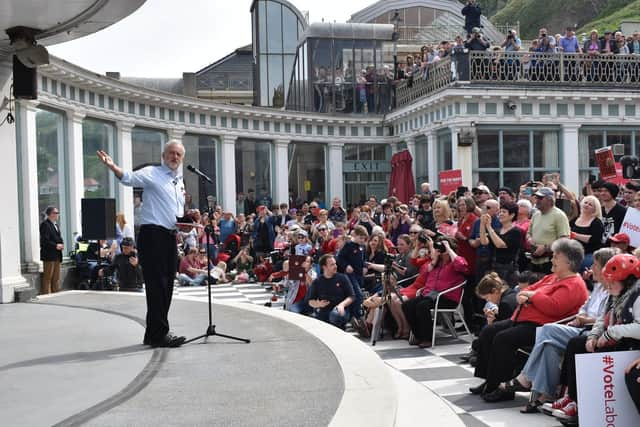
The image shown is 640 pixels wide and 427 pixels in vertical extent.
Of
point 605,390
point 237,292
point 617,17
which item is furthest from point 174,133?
point 617,17

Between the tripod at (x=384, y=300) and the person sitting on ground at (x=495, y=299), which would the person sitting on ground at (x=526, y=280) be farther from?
the tripod at (x=384, y=300)

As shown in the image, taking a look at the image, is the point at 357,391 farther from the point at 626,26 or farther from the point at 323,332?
the point at 626,26

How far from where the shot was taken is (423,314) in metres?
8.33

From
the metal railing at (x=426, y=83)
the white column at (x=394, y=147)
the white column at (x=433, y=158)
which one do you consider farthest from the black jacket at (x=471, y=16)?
the white column at (x=394, y=147)

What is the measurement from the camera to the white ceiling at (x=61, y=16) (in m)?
6.56

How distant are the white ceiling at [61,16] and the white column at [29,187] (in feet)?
14.2

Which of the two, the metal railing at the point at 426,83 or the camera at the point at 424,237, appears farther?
the metal railing at the point at 426,83

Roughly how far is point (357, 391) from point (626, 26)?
24.3m

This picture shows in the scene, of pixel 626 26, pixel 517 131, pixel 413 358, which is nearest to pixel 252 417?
pixel 413 358

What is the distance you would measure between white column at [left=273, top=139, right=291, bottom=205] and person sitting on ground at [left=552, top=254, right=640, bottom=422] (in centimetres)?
1752

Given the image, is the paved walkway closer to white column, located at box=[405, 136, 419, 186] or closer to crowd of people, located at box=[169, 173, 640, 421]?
crowd of people, located at box=[169, 173, 640, 421]

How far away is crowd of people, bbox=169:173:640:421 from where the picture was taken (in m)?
5.27

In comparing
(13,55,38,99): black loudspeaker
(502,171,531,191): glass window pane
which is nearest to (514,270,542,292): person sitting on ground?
(13,55,38,99): black loudspeaker

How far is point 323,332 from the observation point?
6277 mm
